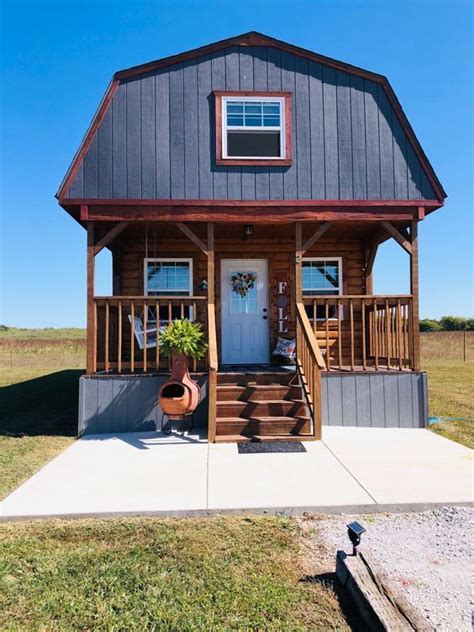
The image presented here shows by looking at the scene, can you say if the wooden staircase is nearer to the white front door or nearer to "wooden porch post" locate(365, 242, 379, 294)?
the white front door

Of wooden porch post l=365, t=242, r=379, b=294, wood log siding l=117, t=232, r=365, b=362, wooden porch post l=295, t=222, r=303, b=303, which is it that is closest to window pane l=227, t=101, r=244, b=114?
wooden porch post l=295, t=222, r=303, b=303

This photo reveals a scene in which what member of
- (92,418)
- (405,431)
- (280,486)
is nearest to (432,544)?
(280,486)

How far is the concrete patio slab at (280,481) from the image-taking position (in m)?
3.23

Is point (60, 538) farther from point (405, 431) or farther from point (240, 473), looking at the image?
point (405, 431)

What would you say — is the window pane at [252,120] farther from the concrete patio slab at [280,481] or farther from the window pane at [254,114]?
the concrete patio slab at [280,481]

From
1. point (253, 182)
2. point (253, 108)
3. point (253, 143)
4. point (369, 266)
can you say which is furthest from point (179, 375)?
point (369, 266)

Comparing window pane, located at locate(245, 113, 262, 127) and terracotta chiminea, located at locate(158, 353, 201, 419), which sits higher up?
window pane, located at locate(245, 113, 262, 127)

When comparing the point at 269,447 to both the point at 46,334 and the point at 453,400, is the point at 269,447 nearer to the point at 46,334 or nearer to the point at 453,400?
the point at 453,400

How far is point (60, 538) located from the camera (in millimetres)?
2709

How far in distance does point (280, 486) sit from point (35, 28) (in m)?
9.82

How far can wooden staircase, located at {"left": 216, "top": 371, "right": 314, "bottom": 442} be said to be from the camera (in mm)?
5184

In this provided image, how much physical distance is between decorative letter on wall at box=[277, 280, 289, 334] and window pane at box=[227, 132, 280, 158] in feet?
7.91

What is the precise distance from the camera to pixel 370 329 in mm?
7301

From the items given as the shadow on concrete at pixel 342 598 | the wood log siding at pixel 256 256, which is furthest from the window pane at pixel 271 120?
the shadow on concrete at pixel 342 598
